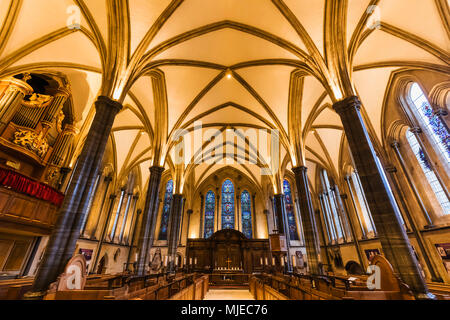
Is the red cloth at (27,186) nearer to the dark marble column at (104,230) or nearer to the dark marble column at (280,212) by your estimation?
the dark marble column at (104,230)

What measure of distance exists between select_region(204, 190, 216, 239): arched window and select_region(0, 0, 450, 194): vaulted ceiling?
37.6 feet

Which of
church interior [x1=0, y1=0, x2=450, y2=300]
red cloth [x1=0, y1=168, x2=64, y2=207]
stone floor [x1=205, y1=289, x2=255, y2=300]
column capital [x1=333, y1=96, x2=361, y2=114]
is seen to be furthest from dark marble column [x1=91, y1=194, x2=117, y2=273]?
column capital [x1=333, y1=96, x2=361, y2=114]

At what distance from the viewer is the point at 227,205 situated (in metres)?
22.0

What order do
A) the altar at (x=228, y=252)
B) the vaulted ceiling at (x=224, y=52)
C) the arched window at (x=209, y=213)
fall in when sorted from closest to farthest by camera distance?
the vaulted ceiling at (x=224, y=52)
the altar at (x=228, y=252)
the arched window at (x=209, y=213)

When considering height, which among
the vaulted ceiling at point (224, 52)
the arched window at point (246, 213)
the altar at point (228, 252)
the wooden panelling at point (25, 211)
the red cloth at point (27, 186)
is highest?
the vaulted ceiling at point (224, 52)

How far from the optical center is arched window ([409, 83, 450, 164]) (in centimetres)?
876

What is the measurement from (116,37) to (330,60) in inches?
339

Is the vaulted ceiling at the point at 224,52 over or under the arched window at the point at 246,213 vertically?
over

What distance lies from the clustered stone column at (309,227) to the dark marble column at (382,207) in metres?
4.68

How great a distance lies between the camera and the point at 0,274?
820 cm

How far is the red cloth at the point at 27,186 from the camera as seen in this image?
7.33 m

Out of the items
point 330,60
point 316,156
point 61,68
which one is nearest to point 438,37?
point 330,60

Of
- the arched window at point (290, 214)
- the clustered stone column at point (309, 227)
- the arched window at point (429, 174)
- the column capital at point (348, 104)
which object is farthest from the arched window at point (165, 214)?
the arched window at point (429, 174)
